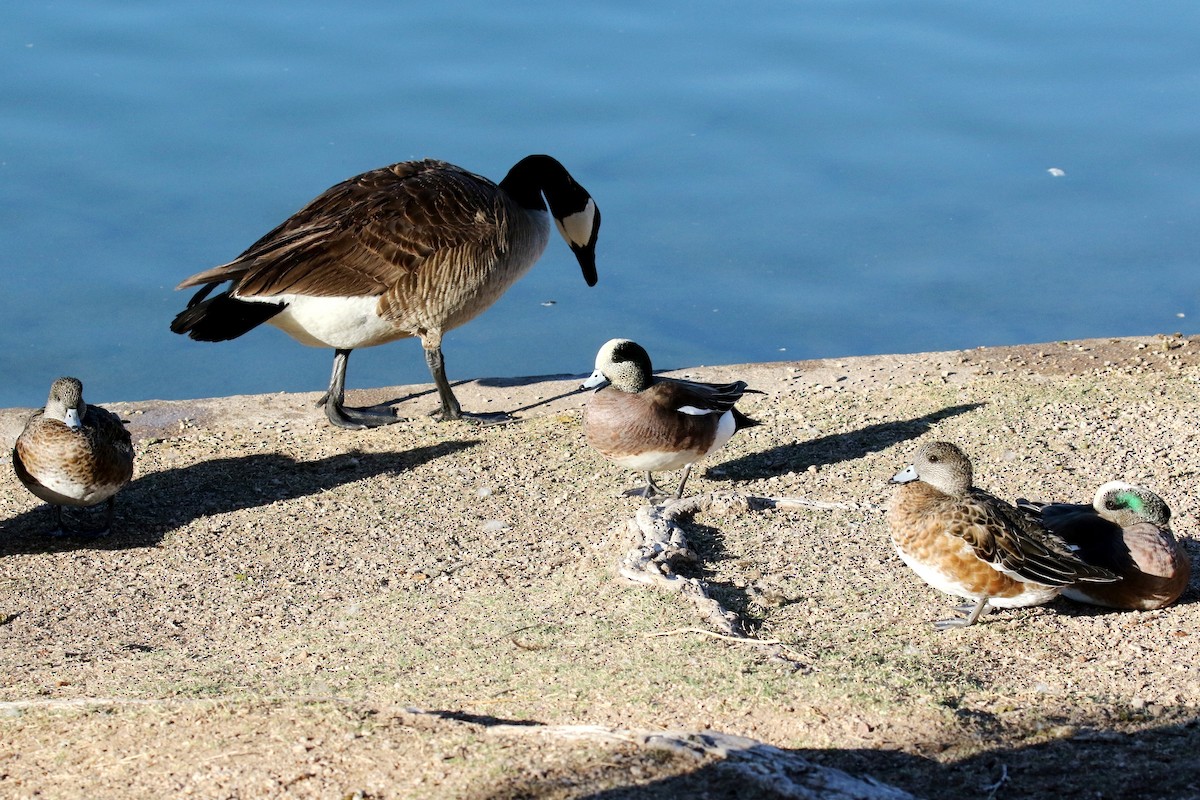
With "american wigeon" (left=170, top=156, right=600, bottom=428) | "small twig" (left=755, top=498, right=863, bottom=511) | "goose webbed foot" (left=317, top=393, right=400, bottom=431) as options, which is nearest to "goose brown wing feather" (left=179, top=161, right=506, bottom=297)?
"american wigeon" (left=170, top=156, right=600, bottom=428)

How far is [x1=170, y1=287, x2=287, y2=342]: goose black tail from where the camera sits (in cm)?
735

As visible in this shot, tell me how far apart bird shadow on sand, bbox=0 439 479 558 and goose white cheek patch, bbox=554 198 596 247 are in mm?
2250

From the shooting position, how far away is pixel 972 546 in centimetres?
458

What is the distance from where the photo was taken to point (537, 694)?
13.4 feet

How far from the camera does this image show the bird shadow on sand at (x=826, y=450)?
6.63 metres

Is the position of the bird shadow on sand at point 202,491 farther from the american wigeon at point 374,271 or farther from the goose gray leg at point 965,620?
the goose gray leg at point 965,620

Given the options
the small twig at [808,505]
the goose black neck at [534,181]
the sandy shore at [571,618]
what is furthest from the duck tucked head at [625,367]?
the goose black neck at [534,181]

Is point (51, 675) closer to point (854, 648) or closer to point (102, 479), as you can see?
point (102, 479)

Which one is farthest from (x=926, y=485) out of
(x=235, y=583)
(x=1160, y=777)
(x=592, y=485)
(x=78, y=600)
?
(x=78, y=600)

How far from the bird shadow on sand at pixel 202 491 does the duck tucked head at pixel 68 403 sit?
1.74 ft

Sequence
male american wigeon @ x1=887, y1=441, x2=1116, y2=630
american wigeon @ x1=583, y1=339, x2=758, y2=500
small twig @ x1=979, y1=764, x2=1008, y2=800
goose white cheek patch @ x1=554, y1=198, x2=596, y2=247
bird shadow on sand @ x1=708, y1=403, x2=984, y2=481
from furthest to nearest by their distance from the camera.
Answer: goose white cheek patch @ x1=554, y1=198, x2=596, y2=247
bird shadow on sand @ x1=708, y1=403, x2=984, y2=481
american wigeon @ x1=583, y1=339, x2=758, y2=500
male american wigeon @ x1=887, y1=441, x2=1116, y2=630
small twig @ x1=979, y1=764, x2=1008, y2=800

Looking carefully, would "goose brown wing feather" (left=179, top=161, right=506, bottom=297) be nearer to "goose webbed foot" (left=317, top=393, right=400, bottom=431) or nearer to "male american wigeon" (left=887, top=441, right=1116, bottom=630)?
"goose webbed foot" (left=317, top=393, right=400, bottom=431)

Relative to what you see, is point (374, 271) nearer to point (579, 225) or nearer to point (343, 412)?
point (343, 412)

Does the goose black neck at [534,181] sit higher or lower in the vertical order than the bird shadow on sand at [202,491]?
higher
